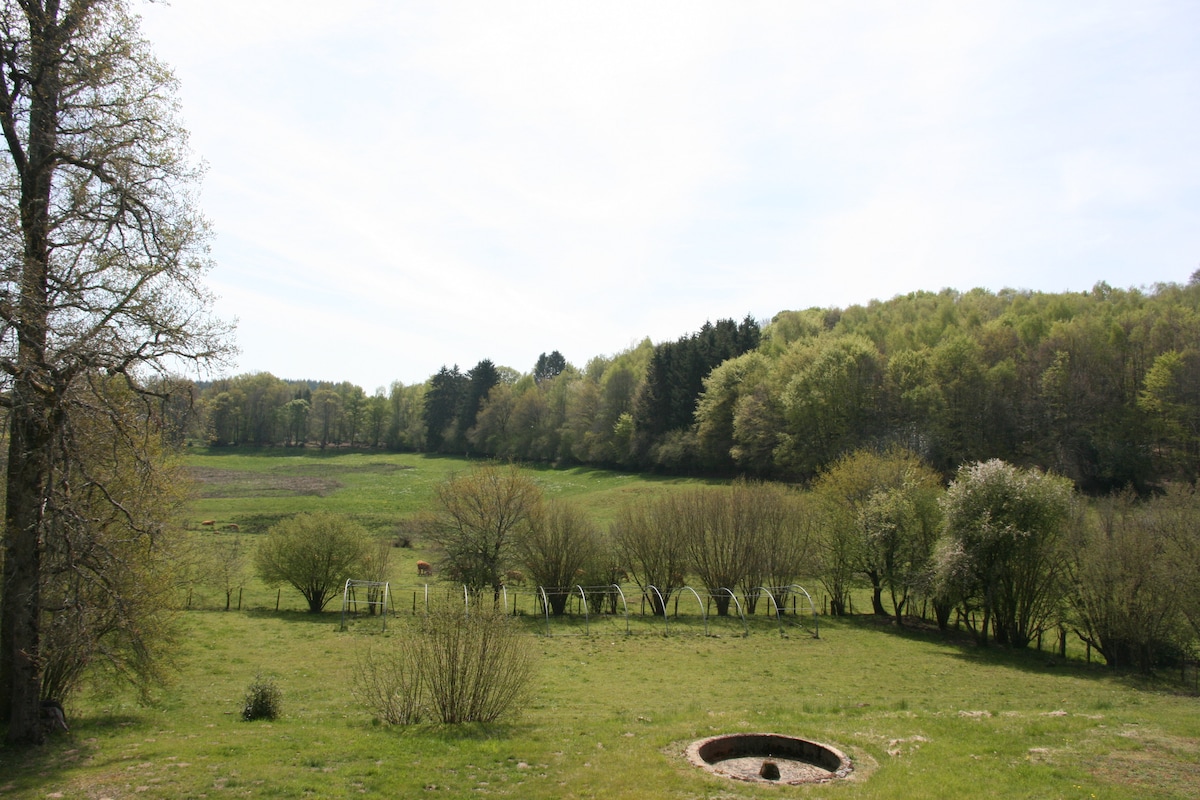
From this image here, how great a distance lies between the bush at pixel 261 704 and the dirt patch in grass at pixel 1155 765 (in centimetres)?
1579

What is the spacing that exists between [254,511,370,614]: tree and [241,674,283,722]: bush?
59.0 ft

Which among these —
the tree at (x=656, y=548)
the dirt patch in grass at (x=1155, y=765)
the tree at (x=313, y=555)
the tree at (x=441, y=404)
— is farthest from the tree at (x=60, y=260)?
the tree at (x=441, y=404)

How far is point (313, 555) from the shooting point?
3206 centimetres

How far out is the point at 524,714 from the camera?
52.6ft

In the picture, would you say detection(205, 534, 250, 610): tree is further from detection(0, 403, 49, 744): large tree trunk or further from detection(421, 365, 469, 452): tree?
detection(421, 365, 469, 452): tree

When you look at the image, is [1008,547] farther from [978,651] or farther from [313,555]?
[313,555]

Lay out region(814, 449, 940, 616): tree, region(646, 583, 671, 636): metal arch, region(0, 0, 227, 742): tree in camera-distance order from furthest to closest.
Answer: region(814, 449, 940, 616): tree
region(646, 583, 671, 636): metal arch
region(0, 0, 227, 742): tree

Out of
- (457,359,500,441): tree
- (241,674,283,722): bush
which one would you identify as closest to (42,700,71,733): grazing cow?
(241,674,283,722): bush

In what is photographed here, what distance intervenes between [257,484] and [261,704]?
58.8m

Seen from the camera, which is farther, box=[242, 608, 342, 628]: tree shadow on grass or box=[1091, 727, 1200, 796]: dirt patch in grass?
box=[242, 608, 342, 628]: tree shadow on grass

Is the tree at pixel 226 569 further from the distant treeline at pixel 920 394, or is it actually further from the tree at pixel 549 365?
the tree at pixel 549 365

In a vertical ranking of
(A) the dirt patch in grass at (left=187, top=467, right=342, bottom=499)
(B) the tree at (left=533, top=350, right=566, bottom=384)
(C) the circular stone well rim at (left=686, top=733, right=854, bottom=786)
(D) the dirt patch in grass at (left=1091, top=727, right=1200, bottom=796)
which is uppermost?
(B) the tree at (left=533, top=350, right=566, bottom=384)

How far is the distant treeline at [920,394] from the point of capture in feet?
155

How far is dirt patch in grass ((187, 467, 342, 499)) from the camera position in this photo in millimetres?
61344
